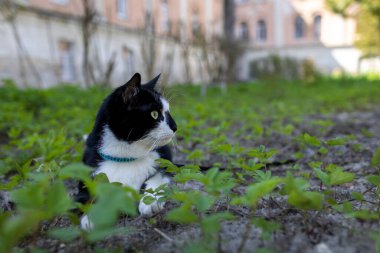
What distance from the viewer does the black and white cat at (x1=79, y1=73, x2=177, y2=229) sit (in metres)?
1.67

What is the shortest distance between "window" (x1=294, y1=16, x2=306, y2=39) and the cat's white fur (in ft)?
104

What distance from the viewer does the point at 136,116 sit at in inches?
66.1

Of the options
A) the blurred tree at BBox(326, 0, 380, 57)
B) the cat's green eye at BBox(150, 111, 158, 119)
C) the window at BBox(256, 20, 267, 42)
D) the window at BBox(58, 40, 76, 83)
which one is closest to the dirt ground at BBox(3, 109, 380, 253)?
the cat's green eye at BBox(150, 111, 158, 119)

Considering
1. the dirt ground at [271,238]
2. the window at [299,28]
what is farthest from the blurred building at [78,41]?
the window at [299,28]

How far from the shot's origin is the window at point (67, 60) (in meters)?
13.2

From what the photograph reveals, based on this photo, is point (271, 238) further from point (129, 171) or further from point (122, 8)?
point (122, 8)

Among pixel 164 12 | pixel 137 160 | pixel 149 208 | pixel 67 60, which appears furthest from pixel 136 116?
pixel 164 12

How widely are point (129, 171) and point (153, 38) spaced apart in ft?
29.6

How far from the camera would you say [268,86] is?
34.4ft

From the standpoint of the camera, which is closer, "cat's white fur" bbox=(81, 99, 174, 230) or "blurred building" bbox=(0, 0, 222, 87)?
"cat's white fur" bbox=(81, 99, 174, 230)

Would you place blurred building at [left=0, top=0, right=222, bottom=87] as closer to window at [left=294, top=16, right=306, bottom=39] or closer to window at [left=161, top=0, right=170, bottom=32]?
window at [left=161, top=0, right=170, bottom=32]

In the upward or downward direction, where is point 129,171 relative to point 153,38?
downward

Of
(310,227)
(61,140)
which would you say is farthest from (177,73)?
(310,227)

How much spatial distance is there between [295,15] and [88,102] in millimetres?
28322
